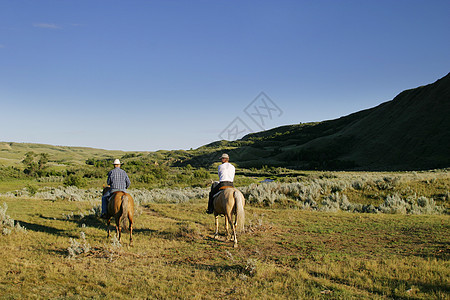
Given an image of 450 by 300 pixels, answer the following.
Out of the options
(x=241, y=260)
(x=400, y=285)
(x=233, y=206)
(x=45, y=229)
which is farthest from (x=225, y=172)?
(x=45, y=229)

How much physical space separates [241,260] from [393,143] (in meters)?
55.6

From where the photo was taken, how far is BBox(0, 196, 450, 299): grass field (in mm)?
5035

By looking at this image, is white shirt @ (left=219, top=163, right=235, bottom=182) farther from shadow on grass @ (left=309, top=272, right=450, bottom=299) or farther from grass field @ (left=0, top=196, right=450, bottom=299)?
shadow on grass @ (left=309, top=272, right=450, bottom=299)

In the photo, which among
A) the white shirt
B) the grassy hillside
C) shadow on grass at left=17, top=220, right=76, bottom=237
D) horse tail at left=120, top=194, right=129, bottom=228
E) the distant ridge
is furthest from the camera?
the grassy hillside

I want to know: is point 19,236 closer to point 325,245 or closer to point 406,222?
point 325,245

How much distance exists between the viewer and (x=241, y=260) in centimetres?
699

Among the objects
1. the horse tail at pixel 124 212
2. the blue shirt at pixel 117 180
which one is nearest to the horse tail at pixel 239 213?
the horse tail at pixel 124 212

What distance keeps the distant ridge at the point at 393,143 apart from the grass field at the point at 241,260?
119ft

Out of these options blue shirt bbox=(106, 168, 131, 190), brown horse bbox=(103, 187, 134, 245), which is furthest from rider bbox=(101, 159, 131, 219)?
brown horse bbox=(103, 187, 134, 245)

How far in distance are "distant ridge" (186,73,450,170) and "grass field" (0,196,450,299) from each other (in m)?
36.2

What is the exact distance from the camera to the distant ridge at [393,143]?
148 feet

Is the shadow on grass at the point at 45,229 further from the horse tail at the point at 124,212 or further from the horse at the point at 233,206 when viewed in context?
the horse at the point at 233,206

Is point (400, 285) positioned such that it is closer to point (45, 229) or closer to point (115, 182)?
point (115, 182)

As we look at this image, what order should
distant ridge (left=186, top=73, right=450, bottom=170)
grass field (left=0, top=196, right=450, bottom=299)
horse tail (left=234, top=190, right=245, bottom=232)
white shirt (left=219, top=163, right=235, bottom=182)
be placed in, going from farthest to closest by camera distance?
1. distant ridge (left=186, top=73, right=450, bottom=170)
2. white shirt (left=219, top=163, right=235, bottom=182)
3. horse tail (left=234, top=190, right=245, bottom=232)
4. grass field (left=0, top=196, right=450, bottom=299)
